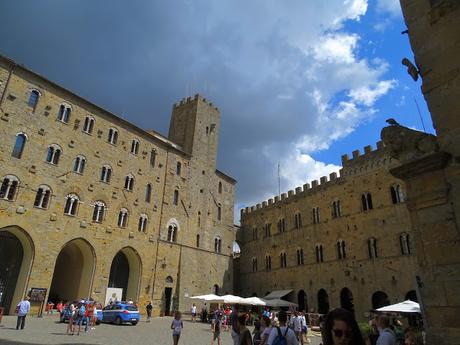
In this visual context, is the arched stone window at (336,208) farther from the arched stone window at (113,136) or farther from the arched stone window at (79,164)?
the arched stone window at (79,164)

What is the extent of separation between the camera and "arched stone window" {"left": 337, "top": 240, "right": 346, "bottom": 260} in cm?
2536

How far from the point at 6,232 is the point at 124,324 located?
957 cm

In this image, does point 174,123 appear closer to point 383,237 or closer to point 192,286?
point 192,286

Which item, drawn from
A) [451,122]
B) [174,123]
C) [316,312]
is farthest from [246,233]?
[451,122]

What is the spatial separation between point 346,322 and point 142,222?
25297 millimetres

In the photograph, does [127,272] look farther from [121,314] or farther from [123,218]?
[121,314]

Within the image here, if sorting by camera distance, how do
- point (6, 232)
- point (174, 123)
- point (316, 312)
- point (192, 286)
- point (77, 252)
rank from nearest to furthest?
point (6, 232) < point (77, 252) < point (316, 312) < point (192, 286) < point (174, 123)

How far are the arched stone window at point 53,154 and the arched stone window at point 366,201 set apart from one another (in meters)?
22.3

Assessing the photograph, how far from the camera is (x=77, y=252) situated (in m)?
23.8

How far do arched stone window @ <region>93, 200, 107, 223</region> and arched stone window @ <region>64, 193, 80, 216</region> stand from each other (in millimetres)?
1375

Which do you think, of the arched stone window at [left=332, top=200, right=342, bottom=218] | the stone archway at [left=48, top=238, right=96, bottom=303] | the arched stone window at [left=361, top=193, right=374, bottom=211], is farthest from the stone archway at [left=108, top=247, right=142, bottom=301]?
the arched stone window at [left=361, top=193, right=374, bottom=211]

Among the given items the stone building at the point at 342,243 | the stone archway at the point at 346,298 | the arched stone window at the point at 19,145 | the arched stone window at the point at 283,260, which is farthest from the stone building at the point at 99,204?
the stone archway at the point at 346,298

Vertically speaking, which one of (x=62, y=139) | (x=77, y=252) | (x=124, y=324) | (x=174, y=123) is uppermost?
(x=174, y=123)

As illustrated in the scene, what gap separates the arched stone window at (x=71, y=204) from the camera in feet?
71.3
